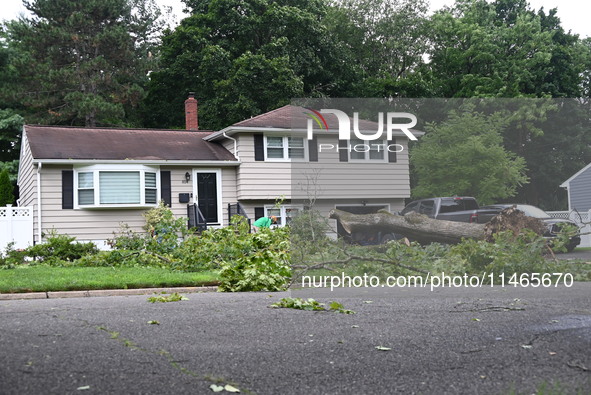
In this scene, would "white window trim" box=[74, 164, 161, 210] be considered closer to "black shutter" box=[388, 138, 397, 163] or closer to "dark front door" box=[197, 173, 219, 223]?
"dark front door" box=[197, 173, 219, 223]

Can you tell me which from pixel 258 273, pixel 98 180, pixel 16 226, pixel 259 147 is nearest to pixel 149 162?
pixel 98 180

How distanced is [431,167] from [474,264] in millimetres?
1202

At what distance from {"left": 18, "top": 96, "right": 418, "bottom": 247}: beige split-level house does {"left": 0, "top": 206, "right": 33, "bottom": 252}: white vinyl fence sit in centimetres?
50

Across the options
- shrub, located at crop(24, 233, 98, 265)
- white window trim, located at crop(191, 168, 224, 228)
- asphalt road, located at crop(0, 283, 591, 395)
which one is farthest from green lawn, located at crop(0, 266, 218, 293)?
white window trim, located at crop(191, 168, 224, 228)

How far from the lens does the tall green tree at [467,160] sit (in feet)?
23.4

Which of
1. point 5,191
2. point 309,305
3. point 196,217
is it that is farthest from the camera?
point 5,191

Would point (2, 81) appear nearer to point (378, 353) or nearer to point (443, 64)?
point (443, 64)

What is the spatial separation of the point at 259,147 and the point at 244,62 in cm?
883

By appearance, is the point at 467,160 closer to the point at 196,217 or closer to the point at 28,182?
the point at 196,217

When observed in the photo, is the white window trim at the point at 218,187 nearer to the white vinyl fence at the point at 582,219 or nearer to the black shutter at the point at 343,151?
the black shutter at the point at 343,151

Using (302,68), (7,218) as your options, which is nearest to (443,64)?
(302,68)

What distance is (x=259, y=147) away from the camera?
22.1m

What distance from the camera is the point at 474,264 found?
7211 millimetres

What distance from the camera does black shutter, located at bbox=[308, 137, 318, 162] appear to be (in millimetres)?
7273
